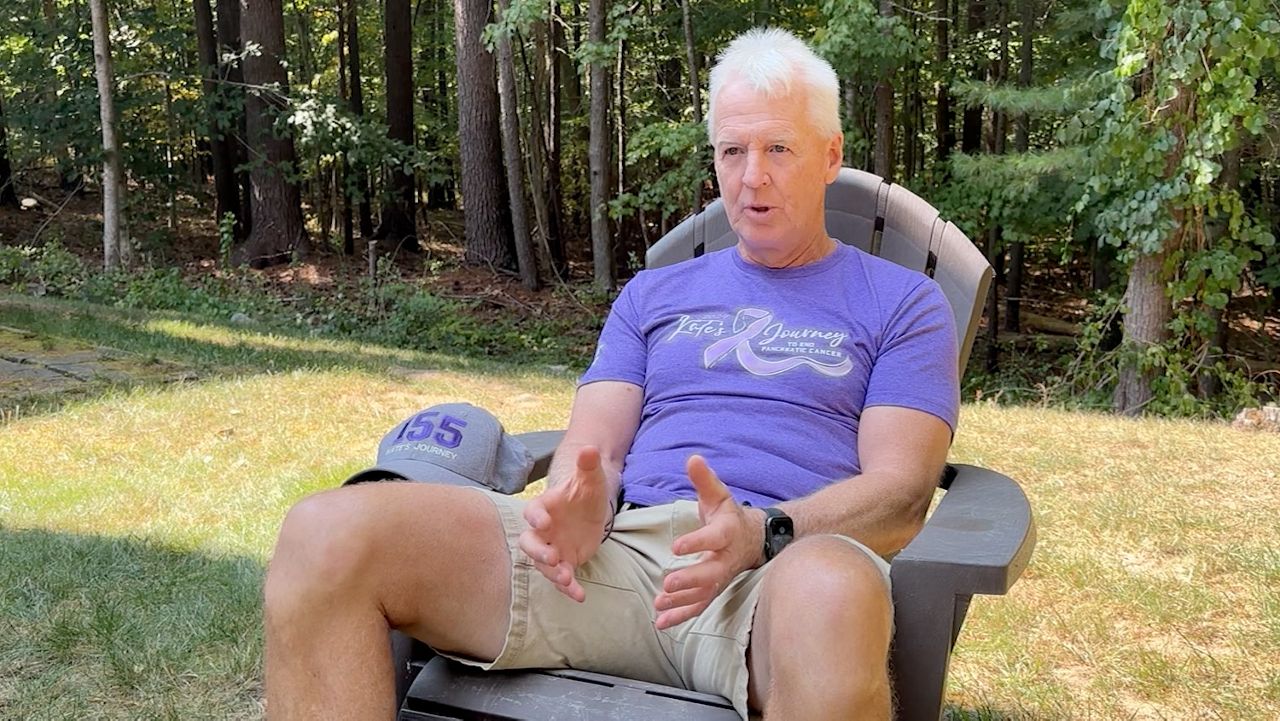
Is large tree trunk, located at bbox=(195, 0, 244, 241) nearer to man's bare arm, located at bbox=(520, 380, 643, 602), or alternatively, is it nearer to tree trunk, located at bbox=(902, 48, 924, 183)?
tree trunk, located at bbox=(902, 48, 924, 183)

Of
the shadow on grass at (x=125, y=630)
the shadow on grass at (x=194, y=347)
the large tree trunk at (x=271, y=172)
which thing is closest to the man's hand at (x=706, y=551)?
the shadow on grass at (x=125, y=630)

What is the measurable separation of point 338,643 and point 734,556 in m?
0.56

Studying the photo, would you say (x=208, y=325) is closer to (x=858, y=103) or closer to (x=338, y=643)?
(x=858, y=103)

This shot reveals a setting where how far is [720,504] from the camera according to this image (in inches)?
63.5

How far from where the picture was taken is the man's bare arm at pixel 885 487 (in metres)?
1.80

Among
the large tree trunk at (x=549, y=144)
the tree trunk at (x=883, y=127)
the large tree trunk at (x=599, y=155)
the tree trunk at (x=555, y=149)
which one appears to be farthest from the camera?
the tree trunk at (x=555, y=149)

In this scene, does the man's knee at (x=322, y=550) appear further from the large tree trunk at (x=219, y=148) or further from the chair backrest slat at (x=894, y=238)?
the large tree trunk at (x=219, y=148)

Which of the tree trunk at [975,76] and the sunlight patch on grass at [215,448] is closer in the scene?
the sunlight patch on grass at [215,448]

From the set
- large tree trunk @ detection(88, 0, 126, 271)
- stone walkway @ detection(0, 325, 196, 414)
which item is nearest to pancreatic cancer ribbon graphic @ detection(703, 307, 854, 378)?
stone walkway @ detection(0, 325, 196, 414)

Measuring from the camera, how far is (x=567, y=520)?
172 centimetres

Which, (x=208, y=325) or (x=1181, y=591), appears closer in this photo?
(x=1181, y=591)

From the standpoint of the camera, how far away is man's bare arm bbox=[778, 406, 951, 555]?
180 centimetres

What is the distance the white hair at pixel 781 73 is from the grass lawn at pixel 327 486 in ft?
4.34

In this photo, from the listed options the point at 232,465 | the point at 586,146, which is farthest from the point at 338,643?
the point at 586,146
